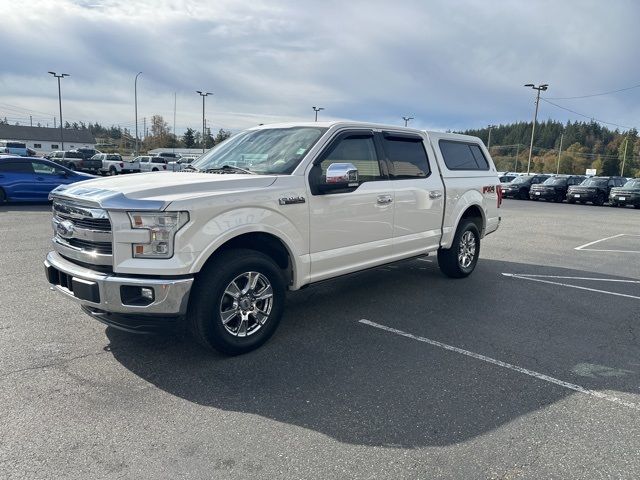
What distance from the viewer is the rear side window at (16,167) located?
1455 cm

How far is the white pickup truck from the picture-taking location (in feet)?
11.8

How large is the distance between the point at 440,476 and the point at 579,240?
1107cm

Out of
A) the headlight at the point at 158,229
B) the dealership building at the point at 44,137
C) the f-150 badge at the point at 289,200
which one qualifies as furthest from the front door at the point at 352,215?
the dealership building at the point at 44,137

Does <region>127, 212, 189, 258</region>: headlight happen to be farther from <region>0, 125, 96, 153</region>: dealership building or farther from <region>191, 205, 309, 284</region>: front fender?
<region>0, 125, 96, 153</region>: dealership building

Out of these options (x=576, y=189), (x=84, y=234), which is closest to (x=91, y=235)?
(x=84, y=234)

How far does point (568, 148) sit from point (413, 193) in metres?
120

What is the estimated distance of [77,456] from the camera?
9.09 feet

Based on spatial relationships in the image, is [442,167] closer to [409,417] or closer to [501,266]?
[501,266]

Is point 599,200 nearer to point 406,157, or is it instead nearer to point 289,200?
point 406,157

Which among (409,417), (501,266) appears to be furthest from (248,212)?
(501,266)

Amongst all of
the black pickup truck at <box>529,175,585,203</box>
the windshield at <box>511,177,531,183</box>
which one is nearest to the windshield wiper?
the black pickup truck at <box>529,175,585,203</box>

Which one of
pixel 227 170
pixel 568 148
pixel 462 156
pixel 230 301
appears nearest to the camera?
pixel 230 301

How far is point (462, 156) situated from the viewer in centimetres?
712

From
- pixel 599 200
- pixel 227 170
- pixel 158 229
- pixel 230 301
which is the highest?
pixel 227 170
